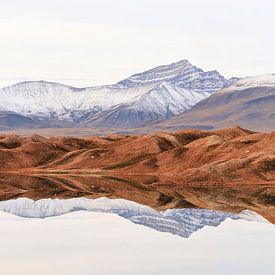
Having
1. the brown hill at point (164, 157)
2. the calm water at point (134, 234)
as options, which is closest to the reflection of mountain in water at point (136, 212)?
the calm water at point (134, 234)

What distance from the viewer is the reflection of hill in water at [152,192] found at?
6900cm

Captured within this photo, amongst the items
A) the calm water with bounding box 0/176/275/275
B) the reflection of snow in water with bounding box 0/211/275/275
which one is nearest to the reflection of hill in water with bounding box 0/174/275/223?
the calm water with bounding box 0/176/275/275

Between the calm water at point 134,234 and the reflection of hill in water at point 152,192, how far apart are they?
0.62ft

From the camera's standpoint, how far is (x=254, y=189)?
87562 millimetres

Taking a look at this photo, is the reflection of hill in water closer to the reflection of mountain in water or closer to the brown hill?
the reflection of mountain in water

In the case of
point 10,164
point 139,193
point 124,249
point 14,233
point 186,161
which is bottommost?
point 10,164

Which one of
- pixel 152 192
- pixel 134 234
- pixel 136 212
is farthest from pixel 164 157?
pixel 134 234

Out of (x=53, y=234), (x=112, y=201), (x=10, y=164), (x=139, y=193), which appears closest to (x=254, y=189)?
(x=139, y=193)

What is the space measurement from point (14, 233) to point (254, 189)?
1730 inches

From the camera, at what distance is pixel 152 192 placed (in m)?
85.8

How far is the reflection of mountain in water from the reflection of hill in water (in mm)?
2283

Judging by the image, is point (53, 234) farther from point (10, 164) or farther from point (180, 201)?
point (10, 164)

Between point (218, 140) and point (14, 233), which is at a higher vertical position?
point (14, 233)

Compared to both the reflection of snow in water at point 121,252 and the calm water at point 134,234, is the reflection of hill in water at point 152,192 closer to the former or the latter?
the calm water at point 134,234
